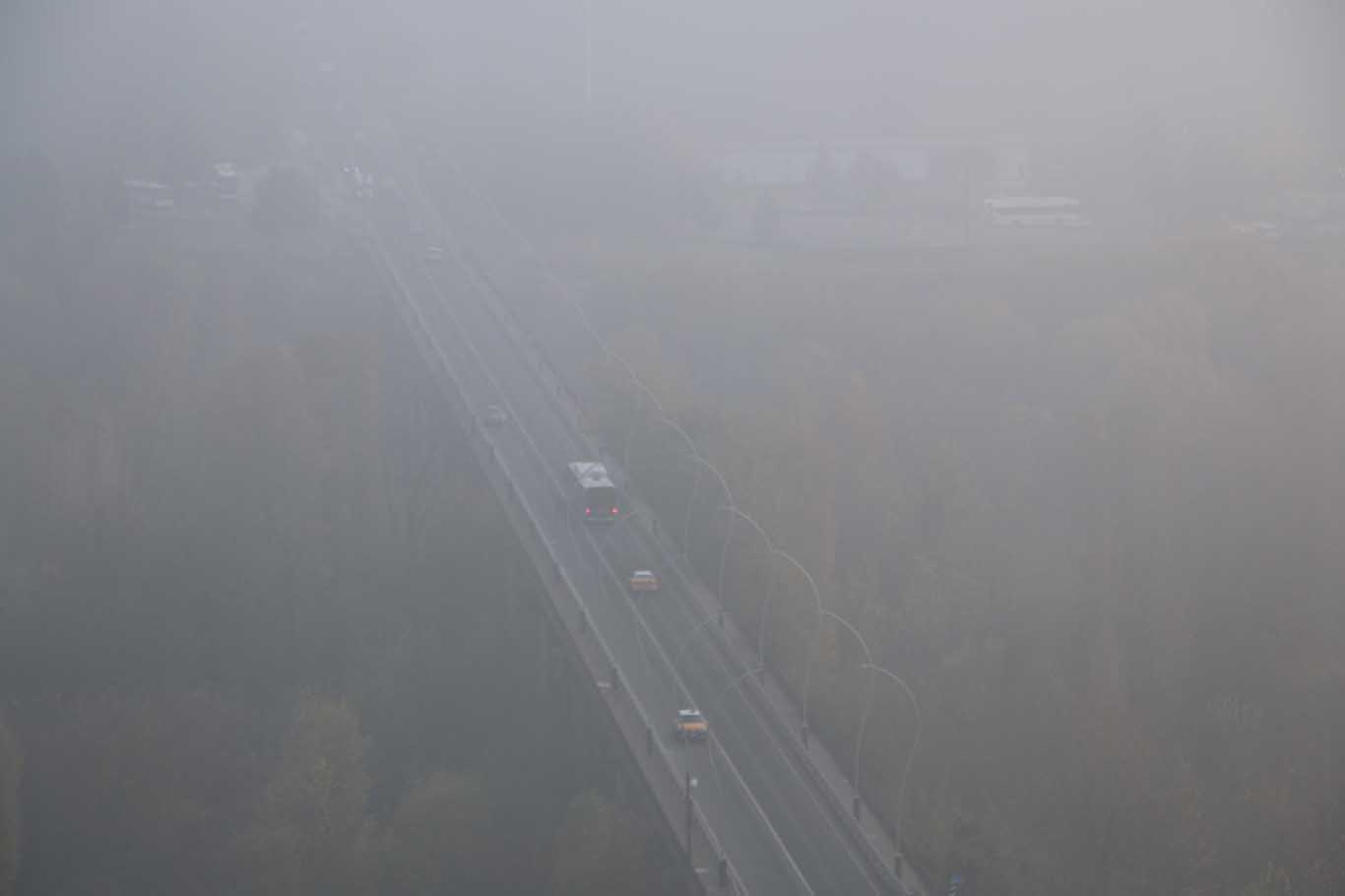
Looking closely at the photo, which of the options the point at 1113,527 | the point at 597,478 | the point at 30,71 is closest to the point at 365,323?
the point at 597,478

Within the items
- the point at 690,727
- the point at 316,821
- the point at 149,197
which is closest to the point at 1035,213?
the point at 149,197

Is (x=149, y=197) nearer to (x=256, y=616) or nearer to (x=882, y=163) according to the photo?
(x=256, y=616)

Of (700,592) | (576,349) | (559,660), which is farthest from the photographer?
(576,349)

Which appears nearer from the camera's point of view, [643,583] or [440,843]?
[440,843]

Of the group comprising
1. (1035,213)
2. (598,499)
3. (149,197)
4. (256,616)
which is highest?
(149,197)

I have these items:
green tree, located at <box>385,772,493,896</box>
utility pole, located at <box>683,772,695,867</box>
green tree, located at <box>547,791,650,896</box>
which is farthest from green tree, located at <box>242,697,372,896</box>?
utility pole, located at <box>683,772,695,867</box>

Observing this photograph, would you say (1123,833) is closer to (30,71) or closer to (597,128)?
(597,128)
